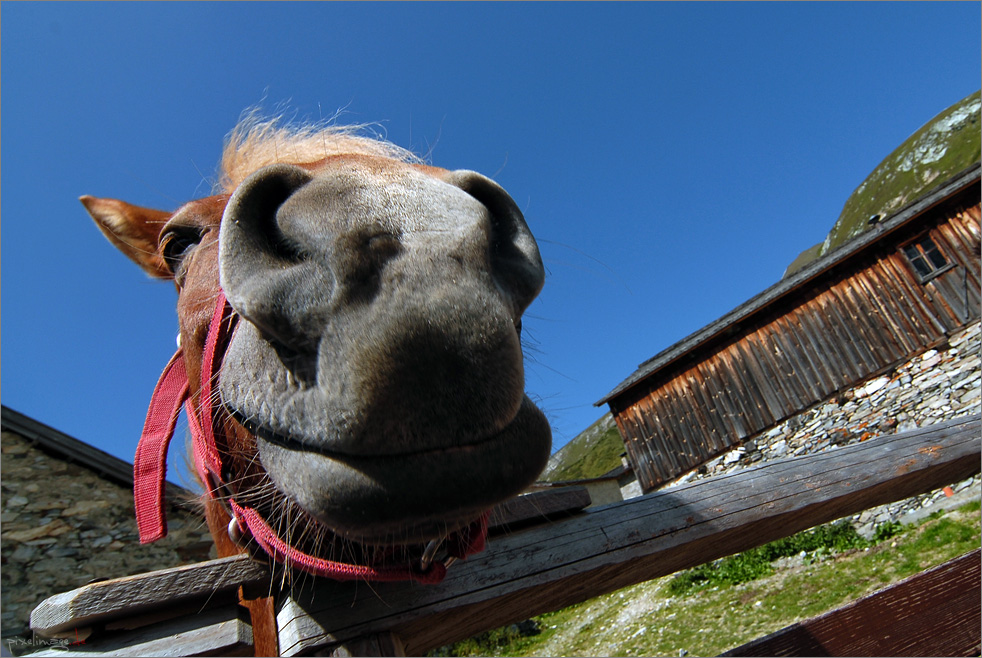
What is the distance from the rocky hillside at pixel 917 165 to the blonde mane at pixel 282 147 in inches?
3719

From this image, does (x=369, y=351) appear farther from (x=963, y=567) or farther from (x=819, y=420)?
(x=819, y=420)

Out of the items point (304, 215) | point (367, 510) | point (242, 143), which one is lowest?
point (367, 510)

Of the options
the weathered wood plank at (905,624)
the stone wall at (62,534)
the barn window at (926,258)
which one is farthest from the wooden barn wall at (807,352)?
the weathered wood plank at (905,624)

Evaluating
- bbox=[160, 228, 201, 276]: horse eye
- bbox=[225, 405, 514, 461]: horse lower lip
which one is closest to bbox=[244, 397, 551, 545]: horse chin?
bbox=[225, 405, 514, 461]: horse lower lip

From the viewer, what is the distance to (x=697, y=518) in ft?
6.42

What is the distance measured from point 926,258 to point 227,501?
18.3m

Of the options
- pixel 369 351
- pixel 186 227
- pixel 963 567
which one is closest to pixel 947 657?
pixel 963 567

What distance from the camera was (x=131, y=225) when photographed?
231 centimetres

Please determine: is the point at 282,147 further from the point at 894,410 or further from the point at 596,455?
the point at 596,455

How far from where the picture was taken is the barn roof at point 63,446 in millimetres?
9117

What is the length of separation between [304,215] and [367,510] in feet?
1.85

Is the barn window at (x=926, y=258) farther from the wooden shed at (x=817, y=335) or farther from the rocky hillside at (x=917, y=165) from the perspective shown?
the rocky hillside at (x=917, y=165)

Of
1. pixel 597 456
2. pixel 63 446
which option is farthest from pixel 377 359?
pixel 597 456

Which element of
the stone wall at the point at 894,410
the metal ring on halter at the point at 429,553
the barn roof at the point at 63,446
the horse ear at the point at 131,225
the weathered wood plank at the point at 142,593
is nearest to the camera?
the metal ring on halter at the point at 429,553
